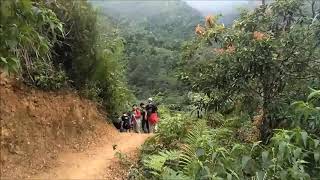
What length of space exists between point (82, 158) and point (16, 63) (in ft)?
15.1

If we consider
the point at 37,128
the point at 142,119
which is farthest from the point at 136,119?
the point at 37,128

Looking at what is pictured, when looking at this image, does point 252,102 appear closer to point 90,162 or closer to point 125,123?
point 90,162

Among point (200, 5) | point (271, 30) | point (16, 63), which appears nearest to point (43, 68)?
point (271, 30)

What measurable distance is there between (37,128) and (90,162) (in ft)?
3.80

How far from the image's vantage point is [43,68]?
9961mm

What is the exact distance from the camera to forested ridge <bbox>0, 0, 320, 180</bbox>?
19.4ft

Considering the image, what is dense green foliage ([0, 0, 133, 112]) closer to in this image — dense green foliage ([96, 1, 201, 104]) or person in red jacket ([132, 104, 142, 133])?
person in red jacket ([132, 104, 142, 133])

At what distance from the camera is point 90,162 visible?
891 cm

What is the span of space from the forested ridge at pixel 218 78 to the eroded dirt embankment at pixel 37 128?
1.21 ft

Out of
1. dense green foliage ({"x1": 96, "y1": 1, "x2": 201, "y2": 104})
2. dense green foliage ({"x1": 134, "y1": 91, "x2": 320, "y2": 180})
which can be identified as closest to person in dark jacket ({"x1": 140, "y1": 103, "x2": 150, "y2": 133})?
dense green foliage ({"x1": 96, "y1": 1, "x2": 201, "y2": 104})

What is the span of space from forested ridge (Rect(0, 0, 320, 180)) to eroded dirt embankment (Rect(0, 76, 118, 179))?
1.21 feet

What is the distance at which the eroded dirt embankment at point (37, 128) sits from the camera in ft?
26.2

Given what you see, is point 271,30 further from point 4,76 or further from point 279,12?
point 4,76

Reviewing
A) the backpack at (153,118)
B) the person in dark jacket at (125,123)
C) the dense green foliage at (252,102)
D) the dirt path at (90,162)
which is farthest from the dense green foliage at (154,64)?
the dense green foliage at (252,102)
